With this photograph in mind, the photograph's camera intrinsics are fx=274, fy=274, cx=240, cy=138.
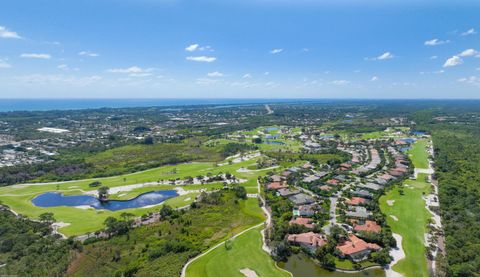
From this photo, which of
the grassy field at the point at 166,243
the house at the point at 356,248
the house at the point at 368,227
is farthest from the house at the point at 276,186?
the house at the point at 356,248

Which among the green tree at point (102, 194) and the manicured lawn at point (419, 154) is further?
the manicured lawn at point (419, 154)

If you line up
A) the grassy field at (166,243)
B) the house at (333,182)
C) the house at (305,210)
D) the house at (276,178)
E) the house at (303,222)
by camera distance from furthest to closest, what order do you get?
the house at (276,178)
the house at (333,182)
the house at (305,210)
the house at (303,222)
the grassy field at (166,243)

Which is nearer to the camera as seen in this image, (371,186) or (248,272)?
(248,272)

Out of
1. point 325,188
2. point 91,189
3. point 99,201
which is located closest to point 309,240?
point 325,188

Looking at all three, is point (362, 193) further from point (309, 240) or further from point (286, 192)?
point (309, 240)

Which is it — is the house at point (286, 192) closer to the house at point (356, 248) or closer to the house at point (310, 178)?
the house at point (310, 178)

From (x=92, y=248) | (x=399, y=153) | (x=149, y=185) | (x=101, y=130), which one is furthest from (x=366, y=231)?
(x=101, y=130)
